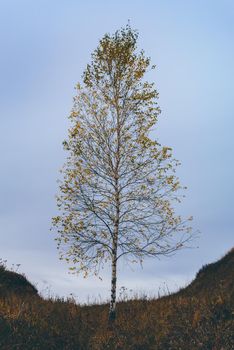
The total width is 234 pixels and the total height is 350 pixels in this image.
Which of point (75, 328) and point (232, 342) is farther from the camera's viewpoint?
point (75, 328)

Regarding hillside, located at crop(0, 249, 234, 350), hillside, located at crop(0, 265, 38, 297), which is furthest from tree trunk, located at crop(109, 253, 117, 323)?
hillside, located at crop(0, 265, 38, 297)

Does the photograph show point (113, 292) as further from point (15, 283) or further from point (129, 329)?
point (15, 283)

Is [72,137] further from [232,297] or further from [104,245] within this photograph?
[232,297]

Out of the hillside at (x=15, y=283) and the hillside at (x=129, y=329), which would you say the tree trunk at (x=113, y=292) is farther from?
the hillside at (x=15, y=283)

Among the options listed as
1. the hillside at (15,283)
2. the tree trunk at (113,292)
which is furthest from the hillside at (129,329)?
the hillside at (15,283)

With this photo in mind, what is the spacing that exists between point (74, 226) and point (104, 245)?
1364mm

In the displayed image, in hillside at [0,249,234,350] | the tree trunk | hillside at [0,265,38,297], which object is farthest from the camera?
hillside at [0,265,38,297]

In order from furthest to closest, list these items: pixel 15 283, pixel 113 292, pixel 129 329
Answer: pixel 15 283
pixel 113 292
pixel 129 329

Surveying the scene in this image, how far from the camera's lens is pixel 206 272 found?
28859 millimetres

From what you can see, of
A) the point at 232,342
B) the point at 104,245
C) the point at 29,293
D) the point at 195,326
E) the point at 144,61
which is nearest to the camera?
the point at 232,342

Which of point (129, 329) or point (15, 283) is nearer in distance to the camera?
point (129, 329)

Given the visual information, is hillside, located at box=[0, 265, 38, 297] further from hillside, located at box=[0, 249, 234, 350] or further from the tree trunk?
hillside, located at box=[0, 249, 234, 350]

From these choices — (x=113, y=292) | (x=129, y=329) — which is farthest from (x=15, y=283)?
(x=129, y=329)

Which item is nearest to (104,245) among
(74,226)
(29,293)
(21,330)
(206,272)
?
(74,226)
